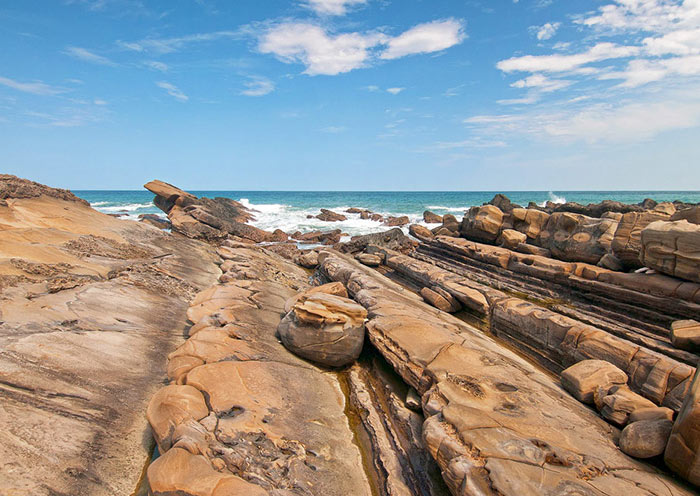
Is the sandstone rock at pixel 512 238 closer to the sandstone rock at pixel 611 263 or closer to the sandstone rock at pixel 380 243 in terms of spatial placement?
the sandstone rock at pixel 611 263

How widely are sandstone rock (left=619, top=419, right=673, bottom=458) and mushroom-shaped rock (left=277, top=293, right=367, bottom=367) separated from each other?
4407 millimetres

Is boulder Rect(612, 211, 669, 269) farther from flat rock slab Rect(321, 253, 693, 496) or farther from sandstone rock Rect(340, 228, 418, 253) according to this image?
sandstone rock Rect(340, 228, 418, 253)

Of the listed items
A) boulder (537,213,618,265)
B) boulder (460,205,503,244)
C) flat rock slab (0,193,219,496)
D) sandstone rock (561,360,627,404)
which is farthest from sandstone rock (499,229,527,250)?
flat rock slab (0,193,219,496)

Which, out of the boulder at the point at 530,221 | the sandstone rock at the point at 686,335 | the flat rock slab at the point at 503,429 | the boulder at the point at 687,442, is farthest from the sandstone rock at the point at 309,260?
the boulder at the point at 687,442

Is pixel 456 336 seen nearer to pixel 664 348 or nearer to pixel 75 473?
pixel 664 348

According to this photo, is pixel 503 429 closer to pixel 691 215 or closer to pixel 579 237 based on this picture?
pixel 691 215

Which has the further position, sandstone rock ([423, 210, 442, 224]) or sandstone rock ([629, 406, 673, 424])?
sandstone rock ([423, 210, 442, 224])

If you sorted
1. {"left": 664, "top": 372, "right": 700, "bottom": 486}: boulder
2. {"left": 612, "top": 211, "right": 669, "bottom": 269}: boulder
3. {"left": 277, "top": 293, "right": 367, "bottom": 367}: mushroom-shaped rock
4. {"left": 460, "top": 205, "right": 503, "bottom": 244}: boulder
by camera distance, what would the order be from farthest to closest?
{"left": 460, "top": 205, "right": 503, "bottom": 244}: boulder, {"left": 612, "top": 211, "right": 669, "bottom": 269}: boulder, {"left": 277, "top": 293, "right": 367, "bottom": 367}: mushroom-shaped rock, {"left": 664, "top": 372, "right": 700, "bottom": 486}: boulder

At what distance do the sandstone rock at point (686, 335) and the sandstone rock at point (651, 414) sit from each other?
3013 mm

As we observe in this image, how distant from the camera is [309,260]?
1784 cm

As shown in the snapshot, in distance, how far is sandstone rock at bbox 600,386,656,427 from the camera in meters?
4.96

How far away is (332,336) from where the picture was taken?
280 inches

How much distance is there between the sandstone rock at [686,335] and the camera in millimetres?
6711

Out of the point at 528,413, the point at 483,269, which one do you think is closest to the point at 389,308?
the point at 528,413
